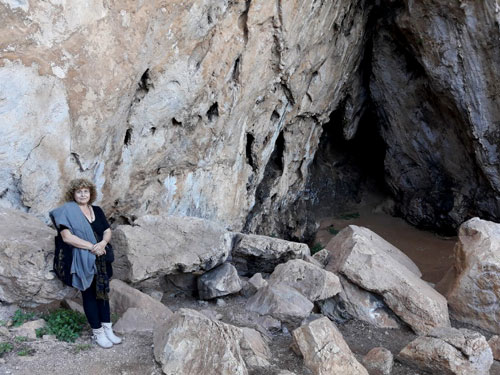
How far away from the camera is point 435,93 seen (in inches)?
462

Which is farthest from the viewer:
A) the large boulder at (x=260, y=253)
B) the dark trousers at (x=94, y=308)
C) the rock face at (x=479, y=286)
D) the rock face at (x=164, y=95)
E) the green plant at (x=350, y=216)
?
the green plant at (x=350, y=216)

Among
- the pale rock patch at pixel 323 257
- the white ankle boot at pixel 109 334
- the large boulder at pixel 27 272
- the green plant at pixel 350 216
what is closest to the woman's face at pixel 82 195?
the large boulder at pixel 27 272

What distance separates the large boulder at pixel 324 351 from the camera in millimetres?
4121

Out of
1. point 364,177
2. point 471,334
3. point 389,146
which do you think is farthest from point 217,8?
point 364,177

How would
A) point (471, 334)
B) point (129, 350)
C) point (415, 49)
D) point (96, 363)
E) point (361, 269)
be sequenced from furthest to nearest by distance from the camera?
1. point (415, 49)
2. point (361, 269)
3. point (471, 334)
4. point (129, 350)
5. point (96, 363)

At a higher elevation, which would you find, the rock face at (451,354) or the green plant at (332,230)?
the rock face at (451,354)

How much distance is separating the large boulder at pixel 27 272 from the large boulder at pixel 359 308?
3224 millimetres

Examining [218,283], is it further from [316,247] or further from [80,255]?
[316,247]

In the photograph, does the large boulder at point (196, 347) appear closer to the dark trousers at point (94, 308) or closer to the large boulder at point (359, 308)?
the dark trousers at point (94, 308)

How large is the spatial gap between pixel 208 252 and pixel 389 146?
33.8ft

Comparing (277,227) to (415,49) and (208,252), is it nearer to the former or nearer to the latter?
(415,49)

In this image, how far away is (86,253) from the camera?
3867 mm

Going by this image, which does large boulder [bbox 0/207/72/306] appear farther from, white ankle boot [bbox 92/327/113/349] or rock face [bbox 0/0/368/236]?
rock face [bbox 0/0/368/236]

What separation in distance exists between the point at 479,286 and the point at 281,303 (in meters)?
2.77
